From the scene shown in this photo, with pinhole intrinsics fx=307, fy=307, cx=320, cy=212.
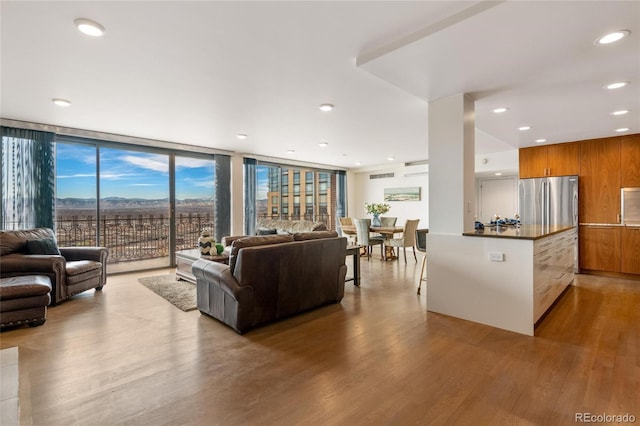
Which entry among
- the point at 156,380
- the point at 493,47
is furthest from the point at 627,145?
the point at 156,380

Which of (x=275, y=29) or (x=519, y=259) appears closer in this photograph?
(x=275, y=29)

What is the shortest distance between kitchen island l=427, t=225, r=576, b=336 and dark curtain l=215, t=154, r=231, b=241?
15.3 ft

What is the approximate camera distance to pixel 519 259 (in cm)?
288

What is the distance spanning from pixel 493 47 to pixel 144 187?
6.60 m

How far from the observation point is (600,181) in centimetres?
530

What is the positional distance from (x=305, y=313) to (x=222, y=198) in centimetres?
409

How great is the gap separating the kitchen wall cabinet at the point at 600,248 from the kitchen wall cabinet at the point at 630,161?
2.53 ft

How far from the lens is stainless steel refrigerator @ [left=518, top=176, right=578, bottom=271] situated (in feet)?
17.9

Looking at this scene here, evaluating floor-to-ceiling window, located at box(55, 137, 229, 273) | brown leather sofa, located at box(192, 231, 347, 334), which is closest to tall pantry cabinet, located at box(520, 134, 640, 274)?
brown leather sofa, located at box(192, 231, 347, 334)

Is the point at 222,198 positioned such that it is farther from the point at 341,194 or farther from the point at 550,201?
the point at 550,201

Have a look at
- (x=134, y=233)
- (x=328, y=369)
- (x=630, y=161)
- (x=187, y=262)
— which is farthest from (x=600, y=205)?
(x=134, y=233)

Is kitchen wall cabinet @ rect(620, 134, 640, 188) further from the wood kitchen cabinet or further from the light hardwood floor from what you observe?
the light hardwood floor

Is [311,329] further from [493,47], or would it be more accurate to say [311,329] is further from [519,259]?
[493,47]

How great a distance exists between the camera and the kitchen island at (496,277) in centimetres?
286
